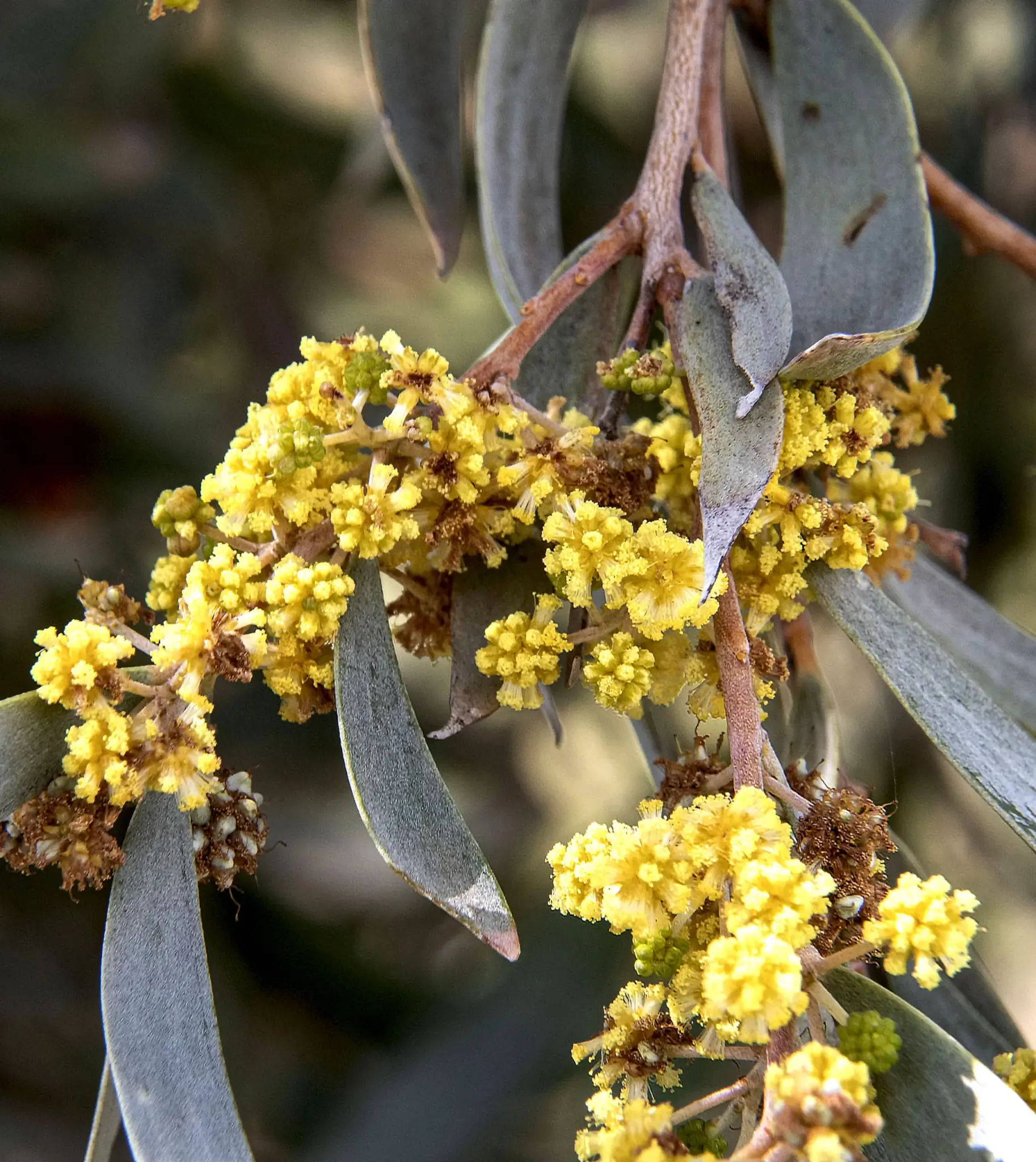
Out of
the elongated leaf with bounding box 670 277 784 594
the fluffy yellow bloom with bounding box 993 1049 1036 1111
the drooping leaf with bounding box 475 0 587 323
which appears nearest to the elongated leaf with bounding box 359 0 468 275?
the drooping leaf with bounding box 475 0 587 323

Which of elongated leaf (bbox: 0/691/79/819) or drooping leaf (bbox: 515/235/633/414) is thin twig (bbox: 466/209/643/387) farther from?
elongated leaf (bbox: 0/691/79/819)

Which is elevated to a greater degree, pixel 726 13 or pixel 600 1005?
pixel 726 13

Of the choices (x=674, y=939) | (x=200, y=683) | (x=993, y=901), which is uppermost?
(x=200, y=683)

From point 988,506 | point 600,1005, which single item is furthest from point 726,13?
point 600,1005

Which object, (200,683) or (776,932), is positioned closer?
(776,932)

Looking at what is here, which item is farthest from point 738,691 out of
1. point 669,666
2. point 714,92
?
point 714,92

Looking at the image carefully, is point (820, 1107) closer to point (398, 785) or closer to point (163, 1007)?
point (398, 785)

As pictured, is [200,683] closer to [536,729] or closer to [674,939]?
[674,939]
